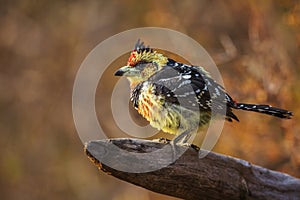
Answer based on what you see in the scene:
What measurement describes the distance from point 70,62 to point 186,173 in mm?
5242

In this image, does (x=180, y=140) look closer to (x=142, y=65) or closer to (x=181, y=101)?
(x=181, y=101)

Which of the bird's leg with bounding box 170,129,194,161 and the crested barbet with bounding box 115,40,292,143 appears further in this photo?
the crested barbet with bounding box 115,40,292,143

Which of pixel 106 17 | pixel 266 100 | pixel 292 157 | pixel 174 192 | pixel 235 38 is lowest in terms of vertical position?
pixel 174 192

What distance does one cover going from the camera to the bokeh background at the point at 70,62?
267 inches

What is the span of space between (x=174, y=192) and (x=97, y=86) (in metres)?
4.61

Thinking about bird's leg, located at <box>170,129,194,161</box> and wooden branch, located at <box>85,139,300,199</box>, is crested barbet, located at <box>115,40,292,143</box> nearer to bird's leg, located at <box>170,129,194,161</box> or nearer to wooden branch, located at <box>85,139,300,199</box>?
bird's leg, located at <box>170,129,194,161</box>

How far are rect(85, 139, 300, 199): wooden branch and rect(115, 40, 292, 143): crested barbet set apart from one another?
0.85 ft

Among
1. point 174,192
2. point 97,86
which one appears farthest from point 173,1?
point 174,192

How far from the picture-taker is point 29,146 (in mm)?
8531

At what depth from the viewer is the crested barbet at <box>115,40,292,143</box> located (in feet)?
12.9

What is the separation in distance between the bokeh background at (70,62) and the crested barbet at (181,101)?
2.49m

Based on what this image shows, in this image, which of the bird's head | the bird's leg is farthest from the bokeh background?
the bird's leg

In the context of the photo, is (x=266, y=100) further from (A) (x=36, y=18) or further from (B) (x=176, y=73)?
(A) (x=36, y=18)

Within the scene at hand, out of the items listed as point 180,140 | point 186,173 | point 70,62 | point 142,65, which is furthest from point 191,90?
point 70,62
